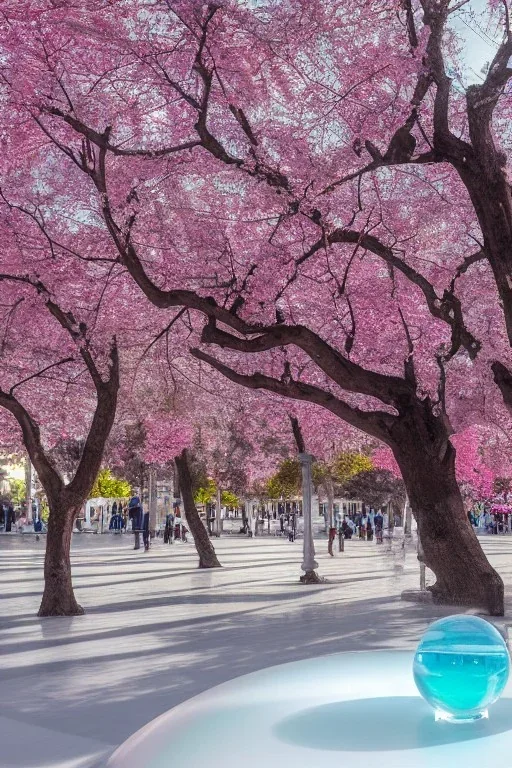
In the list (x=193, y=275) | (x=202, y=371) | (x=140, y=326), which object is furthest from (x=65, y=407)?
(x=193, y=275)

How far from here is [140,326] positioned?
15.4m

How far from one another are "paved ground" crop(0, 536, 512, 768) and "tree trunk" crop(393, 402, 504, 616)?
2.05 ft

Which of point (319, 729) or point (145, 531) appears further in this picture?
point (145, 531)

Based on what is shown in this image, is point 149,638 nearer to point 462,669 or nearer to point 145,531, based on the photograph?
point 462,669

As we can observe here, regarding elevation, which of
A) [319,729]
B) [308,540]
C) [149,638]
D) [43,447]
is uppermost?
[43,447]

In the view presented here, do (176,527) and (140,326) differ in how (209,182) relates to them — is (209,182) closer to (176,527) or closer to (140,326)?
(140,326)

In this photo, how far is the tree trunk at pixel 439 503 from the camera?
1270 centimetres

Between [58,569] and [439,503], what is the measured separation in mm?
5101

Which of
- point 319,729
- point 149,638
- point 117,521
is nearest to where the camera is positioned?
point 319,729

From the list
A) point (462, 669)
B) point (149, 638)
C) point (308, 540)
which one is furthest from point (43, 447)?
point (462, 669)

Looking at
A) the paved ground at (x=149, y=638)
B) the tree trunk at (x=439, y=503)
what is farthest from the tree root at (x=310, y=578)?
A: the tree trunk at (x=439, y=503)

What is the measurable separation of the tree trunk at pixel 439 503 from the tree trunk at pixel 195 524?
34.5ft

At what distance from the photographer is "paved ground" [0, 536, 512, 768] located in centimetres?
603

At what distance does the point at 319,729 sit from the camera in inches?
126
